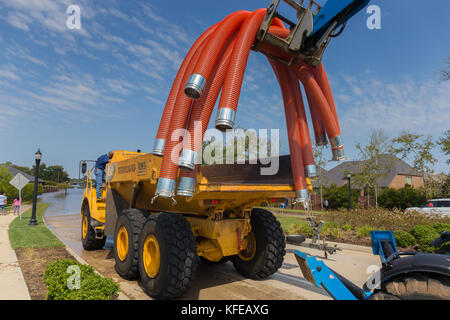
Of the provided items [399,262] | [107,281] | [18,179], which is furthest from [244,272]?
[18,179]

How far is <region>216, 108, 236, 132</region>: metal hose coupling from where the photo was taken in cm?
331

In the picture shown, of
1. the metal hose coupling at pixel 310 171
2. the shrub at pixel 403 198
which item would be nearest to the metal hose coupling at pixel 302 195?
the metal hose coupling at pixel 310 171

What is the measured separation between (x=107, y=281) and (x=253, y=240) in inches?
105

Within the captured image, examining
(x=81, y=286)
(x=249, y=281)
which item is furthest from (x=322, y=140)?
(x=81, y=286)

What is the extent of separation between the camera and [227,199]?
14.6 feet

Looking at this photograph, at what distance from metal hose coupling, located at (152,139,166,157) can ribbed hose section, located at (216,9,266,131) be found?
91 cm

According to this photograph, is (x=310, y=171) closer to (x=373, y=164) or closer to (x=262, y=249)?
(x=262, y=249)

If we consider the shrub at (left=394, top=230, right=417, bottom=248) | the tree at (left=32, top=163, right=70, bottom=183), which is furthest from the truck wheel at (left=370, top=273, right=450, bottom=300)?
the tree at (left=32, top=163, right=70, bottom=183)

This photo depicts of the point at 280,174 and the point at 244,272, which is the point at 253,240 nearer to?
the point at 244,272

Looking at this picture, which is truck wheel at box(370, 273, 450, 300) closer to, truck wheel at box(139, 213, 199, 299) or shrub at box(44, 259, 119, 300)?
truck wheel at box(139, 213, 199, 299)

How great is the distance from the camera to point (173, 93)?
13.5 feet

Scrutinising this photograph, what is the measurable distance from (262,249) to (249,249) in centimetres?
37

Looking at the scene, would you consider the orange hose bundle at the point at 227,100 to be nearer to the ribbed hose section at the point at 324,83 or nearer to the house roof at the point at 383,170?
the ribbed hose section at the point at 324,83

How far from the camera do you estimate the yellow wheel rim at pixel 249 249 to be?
18.1ft
